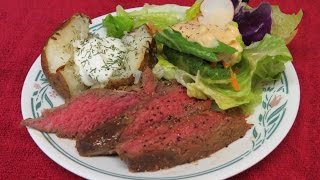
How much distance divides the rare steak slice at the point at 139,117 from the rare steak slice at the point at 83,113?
0.17 ft

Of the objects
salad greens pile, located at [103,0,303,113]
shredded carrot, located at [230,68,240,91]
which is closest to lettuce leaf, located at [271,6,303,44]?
salad greens pile, located at [103,0,303,113]

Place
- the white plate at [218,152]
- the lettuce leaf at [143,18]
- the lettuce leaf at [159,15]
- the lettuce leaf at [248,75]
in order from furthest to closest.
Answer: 1. the lettuce leaf at [159,15]
2. the lettuce leaf at [143,18]
3. the lettuce leaf at [248,75]
4. the white plate at [218,152]

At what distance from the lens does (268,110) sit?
103 inches

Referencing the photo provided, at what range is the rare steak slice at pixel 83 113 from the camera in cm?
248

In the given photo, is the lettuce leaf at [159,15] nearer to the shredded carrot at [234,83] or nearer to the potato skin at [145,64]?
the potato skin at [145,64]

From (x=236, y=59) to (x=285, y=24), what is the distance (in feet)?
1.73

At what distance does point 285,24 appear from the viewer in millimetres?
3059

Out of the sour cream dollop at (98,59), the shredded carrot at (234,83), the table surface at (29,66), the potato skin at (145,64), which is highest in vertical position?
the sour cream dollop at (98,59)

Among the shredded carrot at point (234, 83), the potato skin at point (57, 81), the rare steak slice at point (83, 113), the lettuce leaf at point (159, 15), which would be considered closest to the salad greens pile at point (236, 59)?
the shredded carrot at point (234, 83)

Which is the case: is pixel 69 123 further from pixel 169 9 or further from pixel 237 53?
pixel 169 9

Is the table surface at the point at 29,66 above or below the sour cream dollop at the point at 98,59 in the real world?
below

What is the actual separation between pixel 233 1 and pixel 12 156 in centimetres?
157

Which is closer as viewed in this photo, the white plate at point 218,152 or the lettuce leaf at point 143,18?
the white plate at point 218,152

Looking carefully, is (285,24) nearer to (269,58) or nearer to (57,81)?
(269,58)
